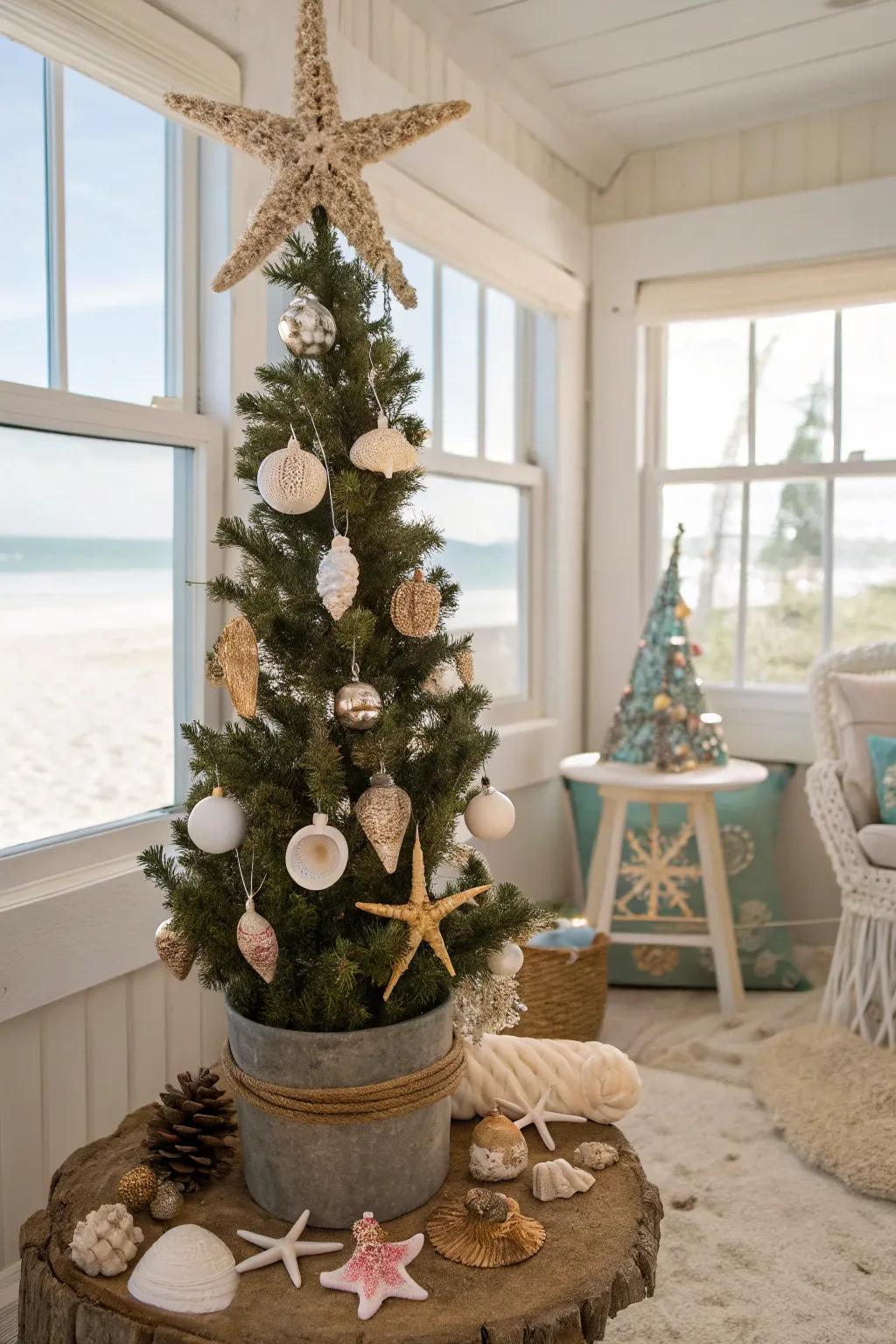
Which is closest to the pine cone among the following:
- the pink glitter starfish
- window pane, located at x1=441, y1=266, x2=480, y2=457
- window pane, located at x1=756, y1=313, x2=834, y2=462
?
the pink glitter starfish

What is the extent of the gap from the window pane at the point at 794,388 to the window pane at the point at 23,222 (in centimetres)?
234

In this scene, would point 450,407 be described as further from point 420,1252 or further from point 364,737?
point 420,1252

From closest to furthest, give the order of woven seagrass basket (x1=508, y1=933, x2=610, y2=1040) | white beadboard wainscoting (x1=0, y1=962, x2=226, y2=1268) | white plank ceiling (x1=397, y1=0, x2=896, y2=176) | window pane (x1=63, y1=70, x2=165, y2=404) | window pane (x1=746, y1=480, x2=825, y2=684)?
white beadboard wainscoting (x1=0, y1=962, x2=226, y2=1268) < window pane (x1=63, y1=70, x2=165, y2=404) < woven seagrass basket (x1=508, y1=933, x2=610, y2=1040) < white plank ceiling (x1=397, y1=0, x2=896, y2=176) < window pane (x1=746, y1=480, x2=825, y2=684)

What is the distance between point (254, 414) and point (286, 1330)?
0.92m

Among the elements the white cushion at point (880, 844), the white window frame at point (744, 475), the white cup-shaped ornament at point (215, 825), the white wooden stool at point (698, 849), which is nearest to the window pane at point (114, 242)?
the white cup-shaped ornament at point (215, 825)

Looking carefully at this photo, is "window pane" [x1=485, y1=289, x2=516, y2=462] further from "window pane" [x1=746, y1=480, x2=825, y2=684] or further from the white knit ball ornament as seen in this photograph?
the white knit ball ornament

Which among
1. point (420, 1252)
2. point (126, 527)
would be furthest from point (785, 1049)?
point (126, 527)

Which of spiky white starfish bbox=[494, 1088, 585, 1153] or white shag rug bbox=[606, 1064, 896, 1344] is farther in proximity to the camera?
white shag rug bbox=[606, 1064, 896, 1344]

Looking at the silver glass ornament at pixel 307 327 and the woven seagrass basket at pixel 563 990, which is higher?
the silver glass ornament at pixel 307 327

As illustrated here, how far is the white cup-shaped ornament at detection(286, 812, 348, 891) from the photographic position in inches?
43.2

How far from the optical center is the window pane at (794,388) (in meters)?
3.34

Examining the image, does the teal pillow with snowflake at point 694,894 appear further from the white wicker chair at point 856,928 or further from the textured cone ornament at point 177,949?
Result: the textured cone ornament at point 177,949

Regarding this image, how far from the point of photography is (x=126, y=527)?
6.21 ft

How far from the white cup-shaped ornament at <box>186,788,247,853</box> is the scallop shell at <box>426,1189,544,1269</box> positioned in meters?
0.44
